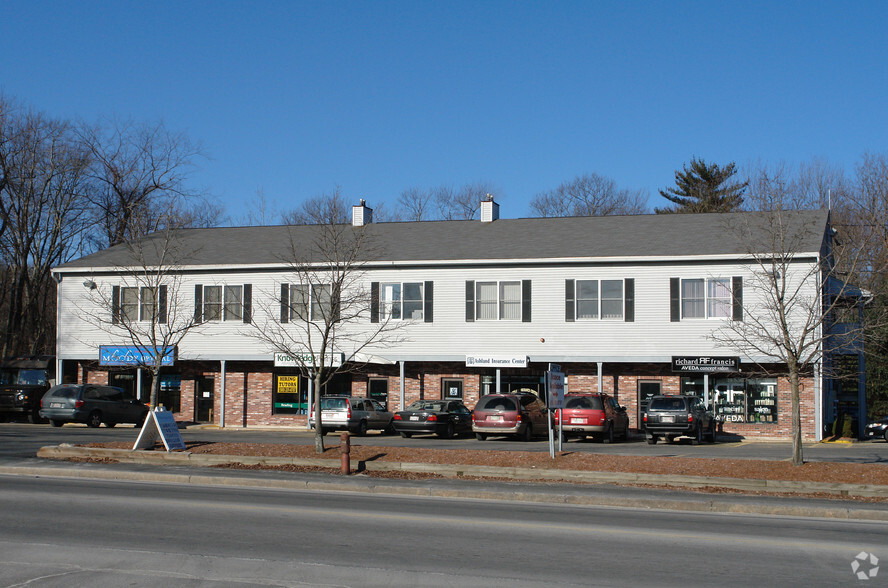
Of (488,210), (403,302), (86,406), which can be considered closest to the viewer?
(86,406)

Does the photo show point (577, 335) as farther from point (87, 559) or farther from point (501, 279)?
point (87, 559)

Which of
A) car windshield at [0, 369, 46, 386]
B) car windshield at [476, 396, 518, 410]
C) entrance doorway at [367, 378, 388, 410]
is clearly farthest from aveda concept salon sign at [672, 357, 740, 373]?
car windshield at [0, 369, 46, 386]

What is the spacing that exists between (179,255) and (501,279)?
13600mm

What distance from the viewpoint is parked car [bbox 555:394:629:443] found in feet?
89.0

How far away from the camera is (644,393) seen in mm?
32625

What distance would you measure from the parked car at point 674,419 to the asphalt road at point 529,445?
0.42m

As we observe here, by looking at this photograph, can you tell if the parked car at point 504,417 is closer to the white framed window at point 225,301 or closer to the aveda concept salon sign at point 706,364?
the aveda concept salon sign at point 706,364

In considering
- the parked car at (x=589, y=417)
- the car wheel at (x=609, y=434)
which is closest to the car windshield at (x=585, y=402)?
the parked car at (x=589, y=417)

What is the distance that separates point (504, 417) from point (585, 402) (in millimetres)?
2565

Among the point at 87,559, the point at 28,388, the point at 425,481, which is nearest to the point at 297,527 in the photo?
the point at 87,559

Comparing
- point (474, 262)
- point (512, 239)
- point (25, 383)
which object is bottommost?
point (25, 383)

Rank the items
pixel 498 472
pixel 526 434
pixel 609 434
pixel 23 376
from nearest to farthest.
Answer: pixel 498 472 < pixel 609 434 < pixel 526 434 < pixel 23 376

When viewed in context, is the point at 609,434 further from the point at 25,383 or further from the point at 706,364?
the point at 25,383

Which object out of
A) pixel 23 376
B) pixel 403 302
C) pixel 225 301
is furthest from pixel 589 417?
pixel 23 376
